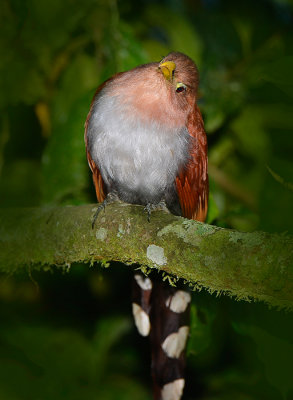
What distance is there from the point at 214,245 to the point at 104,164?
929mm

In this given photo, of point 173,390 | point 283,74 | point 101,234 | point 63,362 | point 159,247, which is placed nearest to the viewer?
point 283,74

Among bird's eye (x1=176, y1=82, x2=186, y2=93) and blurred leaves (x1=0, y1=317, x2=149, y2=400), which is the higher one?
bird's eye (x1=176, y1=82, x2=186, y2=93)

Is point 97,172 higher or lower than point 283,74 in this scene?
lower

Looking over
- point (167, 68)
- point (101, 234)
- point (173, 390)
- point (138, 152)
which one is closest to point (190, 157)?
point (138, 152)

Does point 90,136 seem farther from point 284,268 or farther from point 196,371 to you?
point 196,371

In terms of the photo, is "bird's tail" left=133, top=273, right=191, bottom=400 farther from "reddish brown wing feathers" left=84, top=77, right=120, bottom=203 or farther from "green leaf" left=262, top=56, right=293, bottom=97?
"green leaf" left=262, top=56, right=293, bottom=97

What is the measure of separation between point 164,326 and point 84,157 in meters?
0.99

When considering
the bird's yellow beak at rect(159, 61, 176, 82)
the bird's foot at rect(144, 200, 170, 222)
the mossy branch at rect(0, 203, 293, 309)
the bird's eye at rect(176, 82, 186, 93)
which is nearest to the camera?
the mossy branch at rect(0, 203, 293, 309)

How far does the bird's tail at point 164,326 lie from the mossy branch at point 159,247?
1.71 ft

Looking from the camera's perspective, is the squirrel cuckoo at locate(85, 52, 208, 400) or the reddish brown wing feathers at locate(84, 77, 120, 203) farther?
the reddish brown wing feathers at locate(84, 77, 120, 203)

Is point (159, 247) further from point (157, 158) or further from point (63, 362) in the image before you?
point (63, 362)

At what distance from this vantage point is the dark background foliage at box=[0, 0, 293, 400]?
263 cm

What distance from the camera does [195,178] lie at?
7.68 feet

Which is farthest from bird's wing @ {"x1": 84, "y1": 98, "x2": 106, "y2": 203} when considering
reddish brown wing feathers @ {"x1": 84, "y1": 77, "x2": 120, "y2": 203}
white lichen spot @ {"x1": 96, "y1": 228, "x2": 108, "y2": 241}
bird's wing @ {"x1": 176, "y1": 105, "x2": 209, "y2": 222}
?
white lichen spot @ {"x1": 96, "y1": 228, "x2": 108, "y2": 241}
